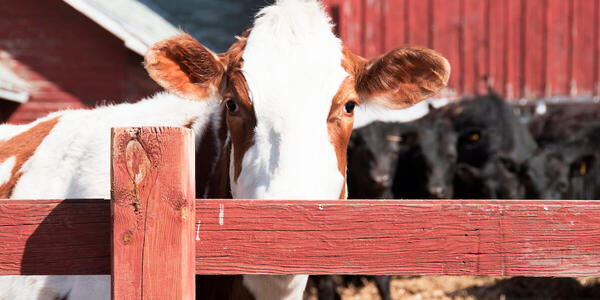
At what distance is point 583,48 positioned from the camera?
1162 centimetres

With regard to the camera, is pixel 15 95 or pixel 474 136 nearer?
pixel 15 95

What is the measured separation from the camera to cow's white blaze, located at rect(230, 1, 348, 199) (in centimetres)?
206

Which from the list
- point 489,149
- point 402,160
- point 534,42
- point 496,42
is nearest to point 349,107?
point 402,160

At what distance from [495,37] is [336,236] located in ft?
36.4

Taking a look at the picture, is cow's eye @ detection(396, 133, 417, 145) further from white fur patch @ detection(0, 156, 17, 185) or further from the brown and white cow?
white fur patch @ detection(0, 156, 17, 185)

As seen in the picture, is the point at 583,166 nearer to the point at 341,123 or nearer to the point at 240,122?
the point at 341,123

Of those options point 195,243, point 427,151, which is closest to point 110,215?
point 195,243

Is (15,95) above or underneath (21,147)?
above

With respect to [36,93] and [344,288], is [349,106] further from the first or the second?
[36,93]

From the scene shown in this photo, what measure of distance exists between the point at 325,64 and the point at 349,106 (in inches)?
8.0

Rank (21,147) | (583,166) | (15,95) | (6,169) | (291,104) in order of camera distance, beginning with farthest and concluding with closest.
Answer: (15,95) < (583,166) < (21,147) < (6,169) < (291,104)

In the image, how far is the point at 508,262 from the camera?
1.44 metres

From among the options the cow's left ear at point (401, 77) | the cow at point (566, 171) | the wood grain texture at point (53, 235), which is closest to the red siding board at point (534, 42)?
the cow at point (566, 171)

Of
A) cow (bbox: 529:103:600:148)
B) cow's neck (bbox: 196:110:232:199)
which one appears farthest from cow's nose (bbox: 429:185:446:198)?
cow's neck (bbox: 196:110:232:199)
